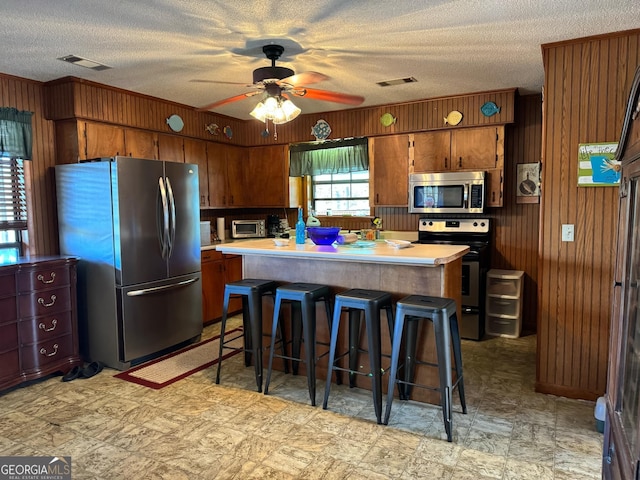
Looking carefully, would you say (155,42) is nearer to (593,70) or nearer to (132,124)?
(132,124)

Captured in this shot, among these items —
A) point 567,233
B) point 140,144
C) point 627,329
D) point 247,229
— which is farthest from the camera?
point 247,229

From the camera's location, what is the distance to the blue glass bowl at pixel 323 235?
348 cm

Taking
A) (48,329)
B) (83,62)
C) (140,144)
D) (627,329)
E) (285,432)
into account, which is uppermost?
(83,62)

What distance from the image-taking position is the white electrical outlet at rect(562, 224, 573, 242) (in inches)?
116

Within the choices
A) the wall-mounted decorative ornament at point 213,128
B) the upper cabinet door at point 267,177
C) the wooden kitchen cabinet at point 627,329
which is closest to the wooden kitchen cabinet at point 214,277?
the upper cabinet door at point 267,177

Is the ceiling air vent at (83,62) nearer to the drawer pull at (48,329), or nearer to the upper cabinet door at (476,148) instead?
the drawer pull at (48,329)

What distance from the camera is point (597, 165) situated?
2.85 m

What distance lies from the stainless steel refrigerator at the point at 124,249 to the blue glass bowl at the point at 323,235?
1364mm

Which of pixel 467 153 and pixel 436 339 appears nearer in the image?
pixel 436 339

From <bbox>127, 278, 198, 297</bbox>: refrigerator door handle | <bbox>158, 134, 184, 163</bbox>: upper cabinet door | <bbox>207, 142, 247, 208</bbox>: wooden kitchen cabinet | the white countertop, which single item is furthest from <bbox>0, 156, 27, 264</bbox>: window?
<bbox>207, 142, 247, 208</bbox>: wooden kitchen cabinet

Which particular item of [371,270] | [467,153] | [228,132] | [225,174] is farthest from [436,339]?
[228,132]

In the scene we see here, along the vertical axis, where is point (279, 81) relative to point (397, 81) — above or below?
below

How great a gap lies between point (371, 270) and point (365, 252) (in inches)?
6.9

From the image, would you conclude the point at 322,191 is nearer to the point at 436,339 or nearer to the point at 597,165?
the point at 597,165
